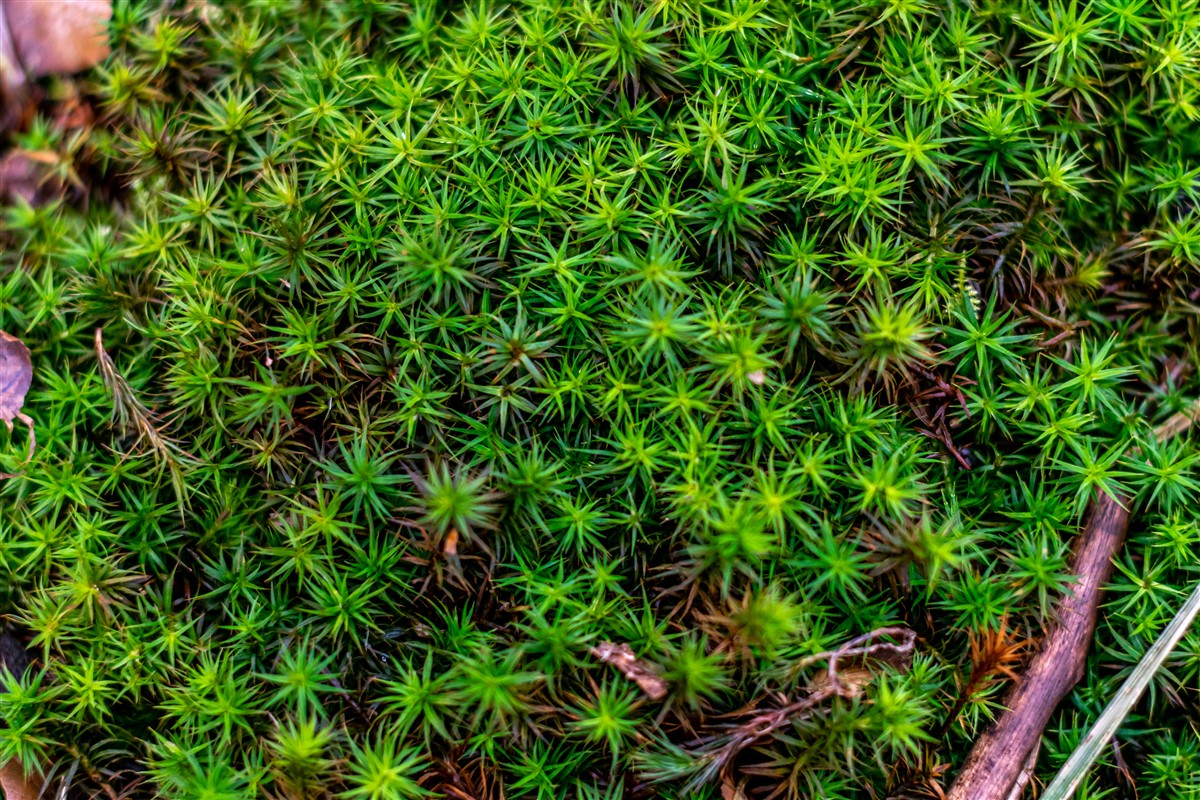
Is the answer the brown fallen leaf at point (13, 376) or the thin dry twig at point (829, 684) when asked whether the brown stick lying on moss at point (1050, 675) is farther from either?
the brown fallen leaf at point (13, 376)

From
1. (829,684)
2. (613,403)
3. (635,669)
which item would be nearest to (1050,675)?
(829,684)

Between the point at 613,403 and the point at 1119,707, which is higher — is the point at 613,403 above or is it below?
above

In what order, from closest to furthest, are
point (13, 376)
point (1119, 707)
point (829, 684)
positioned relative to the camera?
point (829, 684), point (1119, 707), point (13, 376)

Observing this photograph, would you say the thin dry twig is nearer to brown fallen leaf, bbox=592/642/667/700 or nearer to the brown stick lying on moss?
brown fallen leaf, bbox=592/642/667/700

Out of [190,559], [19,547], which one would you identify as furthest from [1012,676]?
[19,547]

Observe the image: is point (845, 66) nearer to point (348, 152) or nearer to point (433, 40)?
point (433, 40)

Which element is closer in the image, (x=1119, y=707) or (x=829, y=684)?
(x=829, y=684)

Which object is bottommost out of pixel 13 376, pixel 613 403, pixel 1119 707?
pixel 1119 707

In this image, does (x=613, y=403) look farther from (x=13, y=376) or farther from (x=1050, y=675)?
(x=13, y=376)

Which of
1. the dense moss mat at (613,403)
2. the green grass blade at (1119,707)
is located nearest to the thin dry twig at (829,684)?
the dense moss mat at (613,403)
